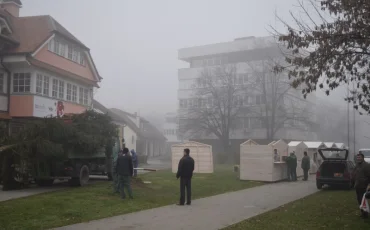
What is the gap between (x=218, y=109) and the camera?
A: 52.5 m

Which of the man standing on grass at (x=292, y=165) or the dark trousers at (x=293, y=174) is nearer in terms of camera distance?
the man standing on grass at (x=292, y=165)

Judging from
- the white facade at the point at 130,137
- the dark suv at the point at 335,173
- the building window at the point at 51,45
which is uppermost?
the building window at the point at 51,45

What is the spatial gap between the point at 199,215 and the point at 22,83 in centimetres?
1965

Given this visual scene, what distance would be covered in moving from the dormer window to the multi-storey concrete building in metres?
20.2

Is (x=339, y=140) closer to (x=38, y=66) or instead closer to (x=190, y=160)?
(x=38, y=66)

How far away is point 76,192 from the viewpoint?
15008 millimetres

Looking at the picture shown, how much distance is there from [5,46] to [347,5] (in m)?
22.7

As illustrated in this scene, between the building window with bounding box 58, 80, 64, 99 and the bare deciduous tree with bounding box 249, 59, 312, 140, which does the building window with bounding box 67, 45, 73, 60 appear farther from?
the bare deciduous tree with bounding box 249, 59, 312, 140

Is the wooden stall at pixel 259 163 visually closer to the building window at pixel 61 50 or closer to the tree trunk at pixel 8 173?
the tree trunk at pixel 8 173

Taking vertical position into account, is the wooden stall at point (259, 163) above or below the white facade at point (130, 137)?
below

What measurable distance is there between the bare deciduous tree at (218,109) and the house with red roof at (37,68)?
22.1 meters

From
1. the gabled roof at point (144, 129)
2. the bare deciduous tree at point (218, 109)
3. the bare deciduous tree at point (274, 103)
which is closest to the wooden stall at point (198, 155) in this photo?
the bare deciduous tree at point (274, 103)

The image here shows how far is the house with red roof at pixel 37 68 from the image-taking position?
25.5m

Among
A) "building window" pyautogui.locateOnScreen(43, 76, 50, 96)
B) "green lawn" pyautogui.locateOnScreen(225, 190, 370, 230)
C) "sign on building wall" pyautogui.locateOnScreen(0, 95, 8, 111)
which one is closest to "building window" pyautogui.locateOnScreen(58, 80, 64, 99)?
"building window" pyautogui.locateOnScreen(43, 76, 50, 96)
